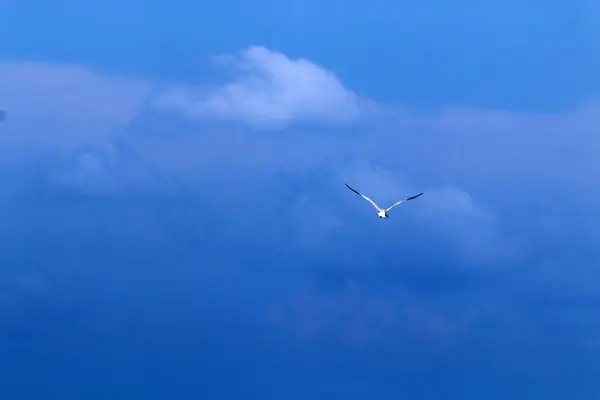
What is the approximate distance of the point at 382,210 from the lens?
82.6 meters

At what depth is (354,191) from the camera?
3342 inches

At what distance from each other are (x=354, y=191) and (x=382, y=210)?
117 inches
